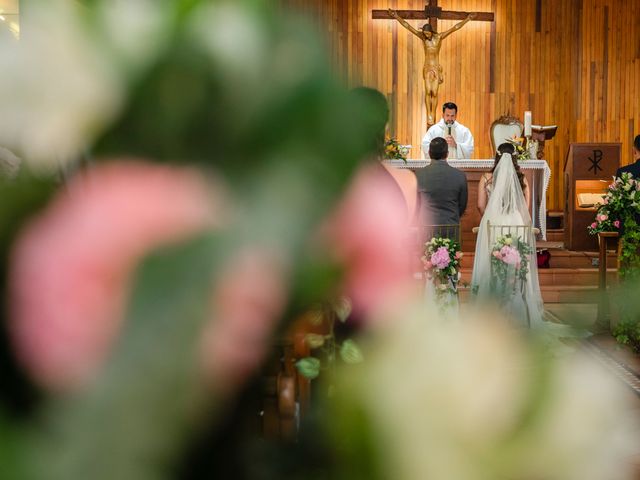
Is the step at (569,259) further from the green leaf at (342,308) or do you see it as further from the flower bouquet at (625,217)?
the green leaf at (342,308)

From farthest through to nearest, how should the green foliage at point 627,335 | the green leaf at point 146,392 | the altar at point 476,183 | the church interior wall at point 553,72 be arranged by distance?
the church interior wall at point 553,72 < the altar at point 476,183 < the green foliage at point 627,335 < the green leaf at point 146,392

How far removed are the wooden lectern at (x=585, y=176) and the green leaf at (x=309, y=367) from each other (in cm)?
965

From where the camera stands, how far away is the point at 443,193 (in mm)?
5734

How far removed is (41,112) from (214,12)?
8 cm

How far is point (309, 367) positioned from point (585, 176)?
9.91 m

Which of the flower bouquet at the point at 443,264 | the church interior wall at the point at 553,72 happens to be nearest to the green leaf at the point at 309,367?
the flower bouquet at the point at 443,264

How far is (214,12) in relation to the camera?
25 centimetres

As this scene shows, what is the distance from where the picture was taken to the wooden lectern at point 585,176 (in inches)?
372

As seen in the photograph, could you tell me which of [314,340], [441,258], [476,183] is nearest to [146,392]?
[314,340]

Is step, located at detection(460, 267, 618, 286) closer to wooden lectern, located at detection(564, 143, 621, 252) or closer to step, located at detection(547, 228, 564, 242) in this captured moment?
wooden lectern, located at detection(564, 143, 621, 252)

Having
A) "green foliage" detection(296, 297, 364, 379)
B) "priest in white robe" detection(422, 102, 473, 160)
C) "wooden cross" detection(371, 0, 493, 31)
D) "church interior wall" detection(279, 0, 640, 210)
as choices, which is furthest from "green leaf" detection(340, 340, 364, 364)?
"church interior wall" detection(279, 0, 640, 210)

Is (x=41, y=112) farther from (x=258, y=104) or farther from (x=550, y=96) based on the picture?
(x=550, y=96)

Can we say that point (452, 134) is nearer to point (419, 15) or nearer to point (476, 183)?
point (476, 183)

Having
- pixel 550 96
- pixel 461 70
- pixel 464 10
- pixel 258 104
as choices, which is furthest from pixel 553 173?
pixel 258 104
